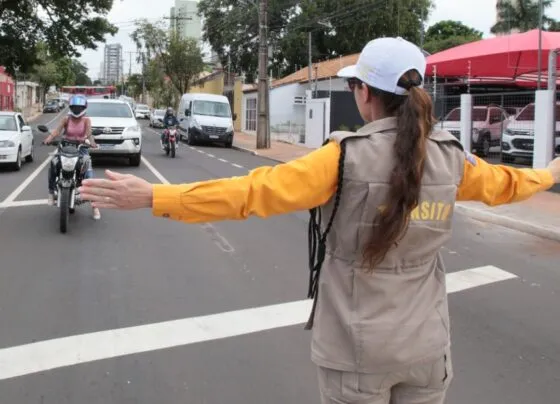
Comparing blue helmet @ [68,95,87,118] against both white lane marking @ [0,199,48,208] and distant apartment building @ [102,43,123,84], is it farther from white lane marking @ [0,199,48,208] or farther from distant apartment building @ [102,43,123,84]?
distant apartment building @ [102,43,123,84]

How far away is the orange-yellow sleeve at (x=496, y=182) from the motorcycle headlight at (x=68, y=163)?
6.86 meters

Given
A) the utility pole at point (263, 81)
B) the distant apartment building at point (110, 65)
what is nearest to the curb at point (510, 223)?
the utility pole at point (263, 81)

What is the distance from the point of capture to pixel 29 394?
142 inches

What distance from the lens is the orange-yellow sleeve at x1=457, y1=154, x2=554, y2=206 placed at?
2131mm

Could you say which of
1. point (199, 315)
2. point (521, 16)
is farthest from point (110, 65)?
point (199, 315)

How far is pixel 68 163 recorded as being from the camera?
8.20 metres

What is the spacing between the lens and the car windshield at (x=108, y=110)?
17.2 metres

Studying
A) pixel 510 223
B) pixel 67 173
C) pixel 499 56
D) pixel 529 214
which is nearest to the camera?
pixel 67 173

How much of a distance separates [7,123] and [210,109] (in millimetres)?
13341

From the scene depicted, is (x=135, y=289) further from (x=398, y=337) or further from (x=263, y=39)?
(x=263, y=39)

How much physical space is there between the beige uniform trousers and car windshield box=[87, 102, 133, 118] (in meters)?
16.2

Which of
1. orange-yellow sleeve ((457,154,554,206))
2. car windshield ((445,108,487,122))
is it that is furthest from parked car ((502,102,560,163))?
orange-yellow sleeve ((457,154,554,206))

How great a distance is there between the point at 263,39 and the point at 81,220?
18648 millimetres

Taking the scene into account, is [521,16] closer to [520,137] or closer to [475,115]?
[475,115]
